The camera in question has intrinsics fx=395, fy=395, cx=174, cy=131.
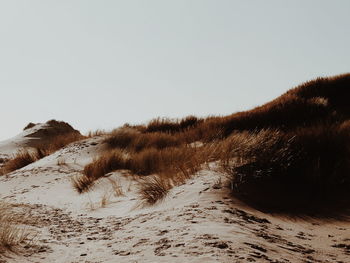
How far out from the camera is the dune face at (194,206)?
95.9 inches

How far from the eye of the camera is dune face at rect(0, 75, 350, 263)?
7.99 ft

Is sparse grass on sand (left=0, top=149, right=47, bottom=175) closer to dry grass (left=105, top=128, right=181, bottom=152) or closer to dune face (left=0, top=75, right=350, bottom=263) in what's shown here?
dune face (left=0, top=75, right=350, bottom=263)

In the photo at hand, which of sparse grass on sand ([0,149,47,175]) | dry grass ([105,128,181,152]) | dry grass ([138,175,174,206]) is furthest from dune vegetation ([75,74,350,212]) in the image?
sparse grass on sand ([0,149,47,175])

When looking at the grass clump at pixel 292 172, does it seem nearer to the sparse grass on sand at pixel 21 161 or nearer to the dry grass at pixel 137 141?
the dry grass at pixel 137 141

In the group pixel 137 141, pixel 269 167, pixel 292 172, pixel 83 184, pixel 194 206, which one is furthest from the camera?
pixel 137 141

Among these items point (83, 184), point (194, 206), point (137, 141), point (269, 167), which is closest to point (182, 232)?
point (194, 206)

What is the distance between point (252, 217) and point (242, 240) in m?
0.80

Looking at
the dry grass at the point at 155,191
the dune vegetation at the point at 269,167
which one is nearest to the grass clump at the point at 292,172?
the dune vegetation at the point at 269,167

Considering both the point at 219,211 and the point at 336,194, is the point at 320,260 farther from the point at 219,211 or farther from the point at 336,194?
the point at 336,194

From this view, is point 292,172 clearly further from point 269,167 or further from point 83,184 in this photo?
point 83,184

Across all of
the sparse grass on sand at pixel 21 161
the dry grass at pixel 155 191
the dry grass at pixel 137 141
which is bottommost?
the dry grass at pixel 155 191

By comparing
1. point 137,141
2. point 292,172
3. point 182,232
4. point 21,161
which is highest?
point 137,141

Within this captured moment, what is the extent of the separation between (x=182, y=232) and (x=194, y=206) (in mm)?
769

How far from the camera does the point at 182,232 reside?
2.60 metres
